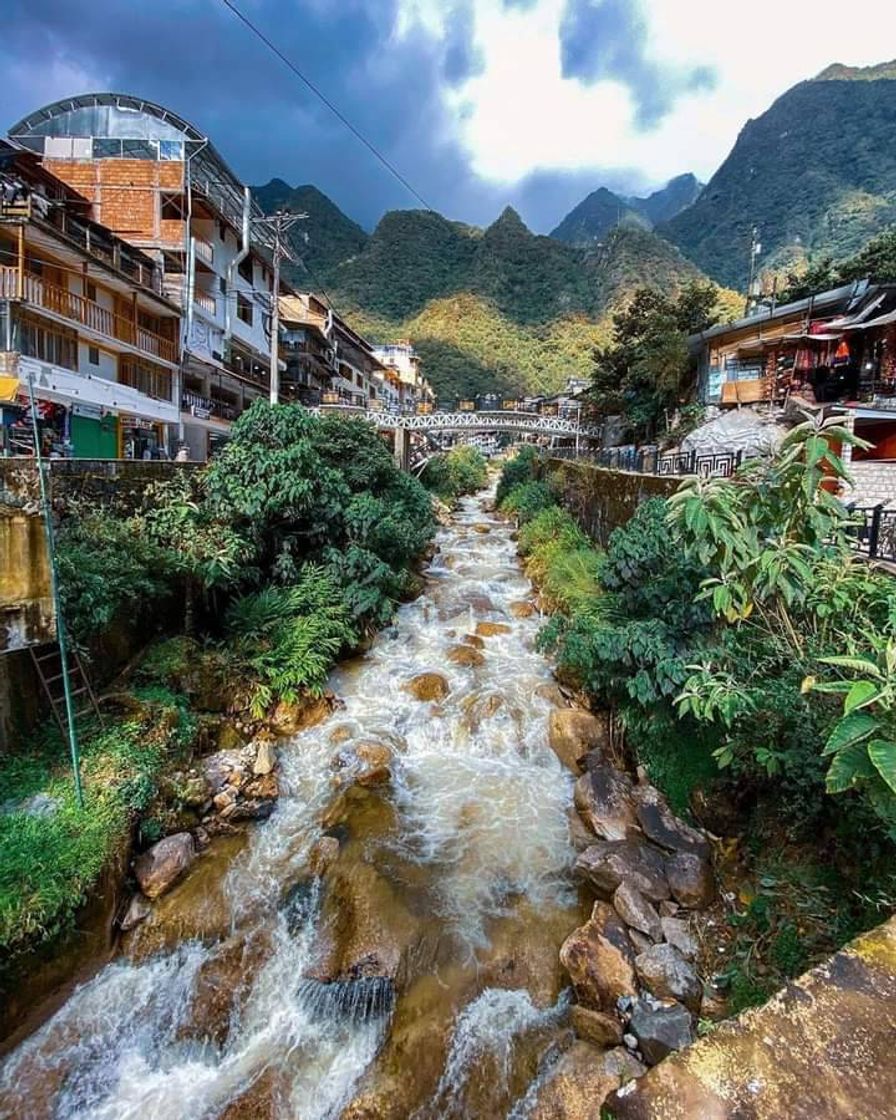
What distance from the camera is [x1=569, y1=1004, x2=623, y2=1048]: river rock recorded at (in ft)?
17.9

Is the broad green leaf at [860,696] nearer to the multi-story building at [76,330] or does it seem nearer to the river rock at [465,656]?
the river rock at [465,656]

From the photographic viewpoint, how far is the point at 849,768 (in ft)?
11.6

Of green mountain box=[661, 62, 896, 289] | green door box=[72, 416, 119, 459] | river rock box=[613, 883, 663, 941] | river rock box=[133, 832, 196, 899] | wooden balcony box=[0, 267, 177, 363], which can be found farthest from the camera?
green mountain box=[661, 62, 896, 289]

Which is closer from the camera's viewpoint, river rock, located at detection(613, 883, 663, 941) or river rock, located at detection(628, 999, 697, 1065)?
river rock, located at detection(628, 999, 697, 1065)

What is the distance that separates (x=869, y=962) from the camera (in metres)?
2.44

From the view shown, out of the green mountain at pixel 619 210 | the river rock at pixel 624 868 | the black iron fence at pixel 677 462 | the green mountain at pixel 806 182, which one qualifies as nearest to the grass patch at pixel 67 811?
the river rock at pixel 624 868

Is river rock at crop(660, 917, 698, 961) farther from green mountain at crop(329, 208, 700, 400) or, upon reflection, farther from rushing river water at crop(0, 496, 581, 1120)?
green mountain at crop(329, 208, 700, 400)

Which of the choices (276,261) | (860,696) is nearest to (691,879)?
(860,696)

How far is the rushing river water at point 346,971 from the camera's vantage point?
5.37 meters

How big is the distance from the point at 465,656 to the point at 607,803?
571 centimetres

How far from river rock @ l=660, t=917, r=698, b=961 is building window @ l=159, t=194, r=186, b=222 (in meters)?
28.7

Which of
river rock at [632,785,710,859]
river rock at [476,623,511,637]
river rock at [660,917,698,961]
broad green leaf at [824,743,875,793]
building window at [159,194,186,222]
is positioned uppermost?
building window at [159,194,186,222]

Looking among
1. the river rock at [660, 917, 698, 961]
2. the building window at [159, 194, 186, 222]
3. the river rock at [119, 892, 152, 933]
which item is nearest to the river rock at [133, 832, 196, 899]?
the river rock at [119, 892, 152, 933]

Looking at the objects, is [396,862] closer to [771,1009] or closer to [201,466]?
[771,1009]
